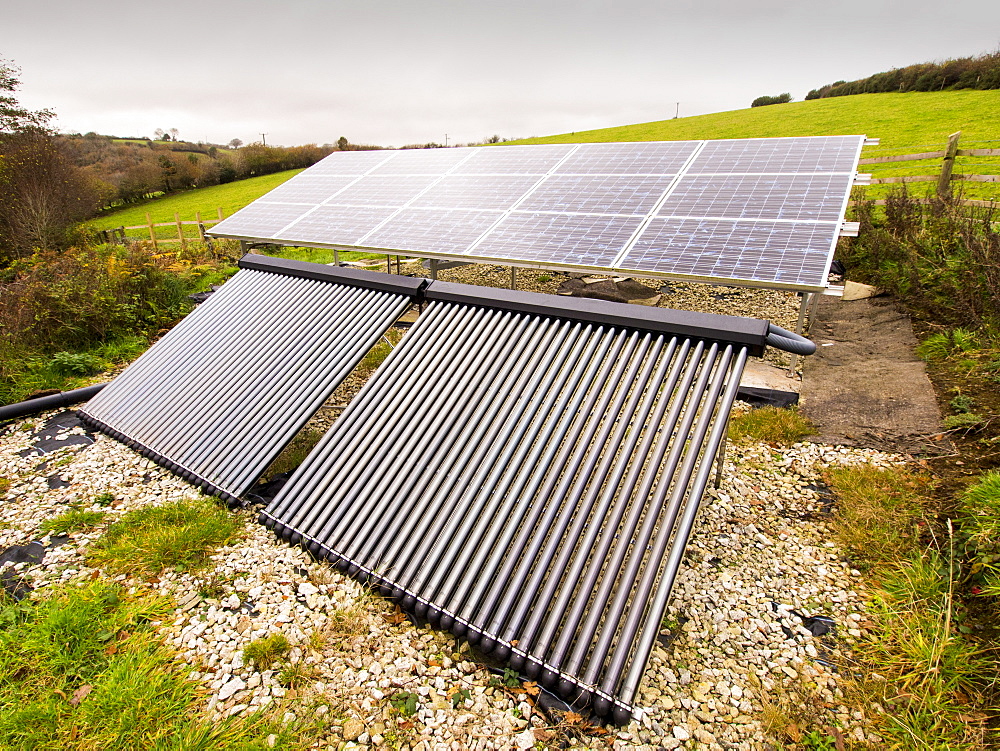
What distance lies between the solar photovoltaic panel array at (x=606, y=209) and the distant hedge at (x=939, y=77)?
103 feet

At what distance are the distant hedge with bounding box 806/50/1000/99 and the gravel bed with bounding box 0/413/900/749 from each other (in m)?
38.3

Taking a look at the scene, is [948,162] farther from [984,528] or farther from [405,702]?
[405,702]

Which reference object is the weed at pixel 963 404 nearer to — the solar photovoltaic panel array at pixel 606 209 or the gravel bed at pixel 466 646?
the solar photovoltaic panel array at pixel 606 209

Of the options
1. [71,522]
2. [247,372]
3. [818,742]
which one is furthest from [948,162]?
[71,522]

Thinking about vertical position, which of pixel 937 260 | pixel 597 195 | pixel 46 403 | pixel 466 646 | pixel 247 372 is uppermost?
pixel 597 195

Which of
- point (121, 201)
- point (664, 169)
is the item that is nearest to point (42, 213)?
point (664, 169)

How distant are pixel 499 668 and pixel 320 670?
1082 millimetres

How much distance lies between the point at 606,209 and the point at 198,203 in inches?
1551

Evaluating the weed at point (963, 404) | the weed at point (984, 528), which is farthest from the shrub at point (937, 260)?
the weed at point (984, 528)

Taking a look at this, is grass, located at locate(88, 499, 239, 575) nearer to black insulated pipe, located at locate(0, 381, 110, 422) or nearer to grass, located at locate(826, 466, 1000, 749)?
black insulated pipe, located at locate(0, 381, 110, 422)

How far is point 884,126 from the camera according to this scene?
86.1ft

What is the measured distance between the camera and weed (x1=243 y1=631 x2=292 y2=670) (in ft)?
10.2

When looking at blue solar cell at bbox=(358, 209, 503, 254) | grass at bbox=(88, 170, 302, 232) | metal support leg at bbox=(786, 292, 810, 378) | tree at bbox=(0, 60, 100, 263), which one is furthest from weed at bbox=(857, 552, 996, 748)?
grass at bbox=(88, 170, 302, 232)

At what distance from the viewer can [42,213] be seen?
1747 cm
